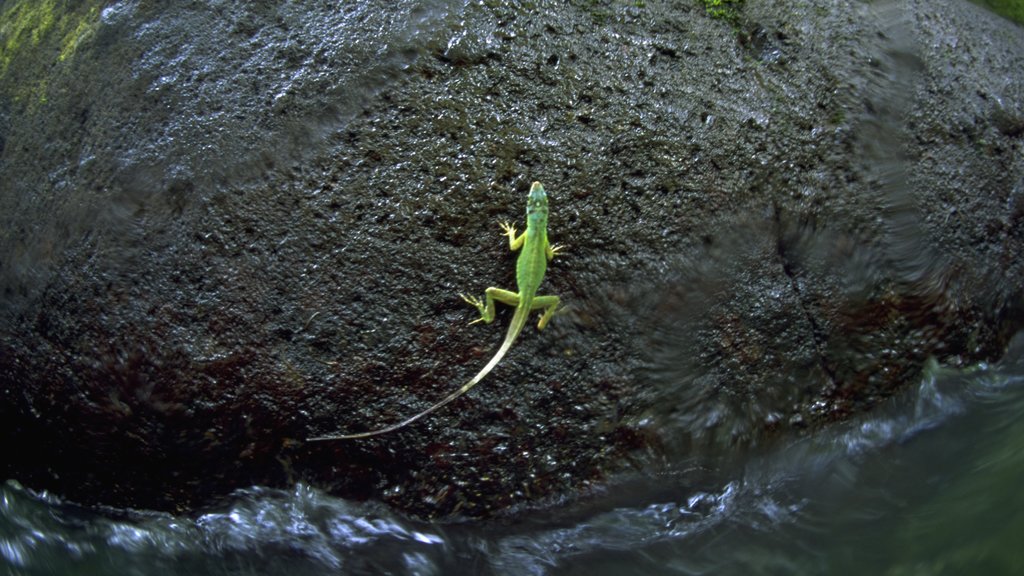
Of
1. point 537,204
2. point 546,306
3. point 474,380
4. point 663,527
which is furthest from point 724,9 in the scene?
point 663,527

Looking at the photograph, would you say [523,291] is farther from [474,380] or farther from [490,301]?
[474,380]

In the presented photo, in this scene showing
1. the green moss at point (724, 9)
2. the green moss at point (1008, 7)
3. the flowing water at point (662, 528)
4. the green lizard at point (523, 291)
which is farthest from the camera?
the green moss at point (1008, 7)

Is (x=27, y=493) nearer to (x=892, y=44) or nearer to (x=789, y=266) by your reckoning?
(x=789, y=266)

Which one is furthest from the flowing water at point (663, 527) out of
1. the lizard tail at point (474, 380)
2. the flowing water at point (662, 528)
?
the lizard tail at point (474, 380)

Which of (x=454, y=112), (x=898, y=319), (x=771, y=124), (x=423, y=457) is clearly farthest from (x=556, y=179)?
(x=898, y=319)

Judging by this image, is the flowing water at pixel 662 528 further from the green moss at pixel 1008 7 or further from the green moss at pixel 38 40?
the green moss at pixel 1008 7

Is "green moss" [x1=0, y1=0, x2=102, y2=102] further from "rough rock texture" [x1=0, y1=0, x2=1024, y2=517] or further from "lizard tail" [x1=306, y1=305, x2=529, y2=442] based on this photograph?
"lizard tail" [x1=306, y1=305, x2=529, y2=442]
